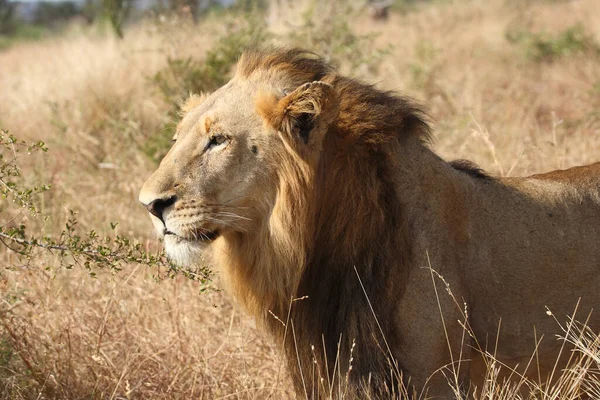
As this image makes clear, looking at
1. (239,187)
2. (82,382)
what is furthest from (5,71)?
(239,187)

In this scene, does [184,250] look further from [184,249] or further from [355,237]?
[355,237]

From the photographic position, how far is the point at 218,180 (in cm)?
340

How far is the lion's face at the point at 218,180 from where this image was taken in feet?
10.9

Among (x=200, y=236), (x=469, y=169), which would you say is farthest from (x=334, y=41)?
(x=200, y=236)

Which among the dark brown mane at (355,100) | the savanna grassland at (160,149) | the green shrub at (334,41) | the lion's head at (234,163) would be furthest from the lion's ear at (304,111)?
the green shrub at (334,41)

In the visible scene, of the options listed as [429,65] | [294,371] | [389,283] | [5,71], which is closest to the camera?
[389,283]

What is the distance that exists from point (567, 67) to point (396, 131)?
9378 mm

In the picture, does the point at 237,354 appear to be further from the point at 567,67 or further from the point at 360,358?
the point at 567,67

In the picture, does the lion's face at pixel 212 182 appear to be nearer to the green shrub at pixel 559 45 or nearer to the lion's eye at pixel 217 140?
the lion's eye at pixel 217 140

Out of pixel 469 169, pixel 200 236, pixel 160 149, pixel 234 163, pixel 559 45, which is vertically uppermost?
pixel 234 163

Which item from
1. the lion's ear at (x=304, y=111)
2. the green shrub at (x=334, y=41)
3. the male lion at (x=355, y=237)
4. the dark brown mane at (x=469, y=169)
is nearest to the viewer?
the lion's ear at (x=304, y=111)

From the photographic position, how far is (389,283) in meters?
3.41

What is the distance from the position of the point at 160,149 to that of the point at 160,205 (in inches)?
161

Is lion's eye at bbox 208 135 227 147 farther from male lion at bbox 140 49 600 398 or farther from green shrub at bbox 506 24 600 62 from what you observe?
green shrub at bbox 506 24 600 62
